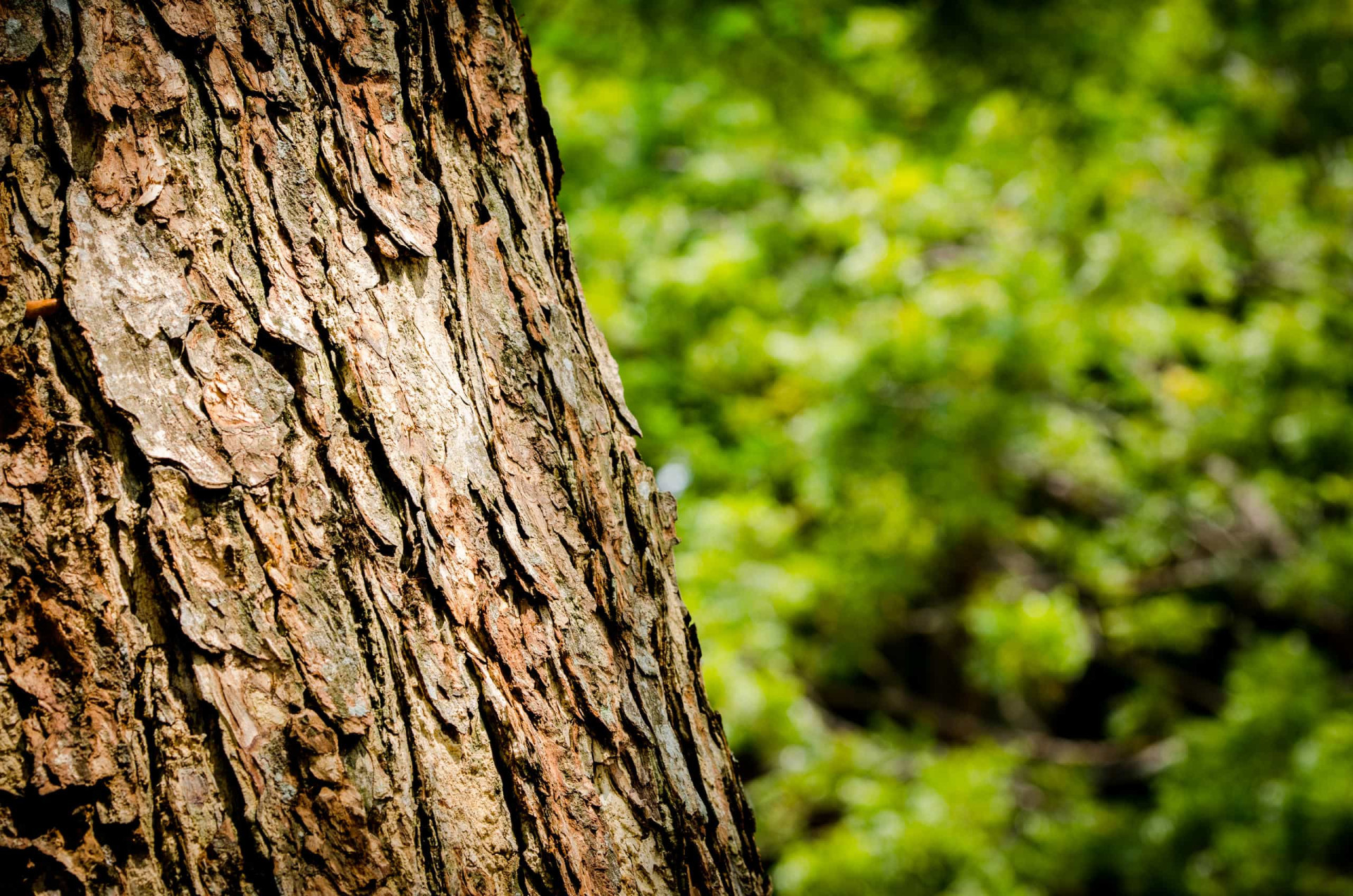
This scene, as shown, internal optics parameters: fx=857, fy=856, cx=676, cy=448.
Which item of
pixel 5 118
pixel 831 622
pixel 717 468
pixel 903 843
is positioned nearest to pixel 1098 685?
pixel 831 622

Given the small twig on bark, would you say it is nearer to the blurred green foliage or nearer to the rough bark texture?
the rough bark texture

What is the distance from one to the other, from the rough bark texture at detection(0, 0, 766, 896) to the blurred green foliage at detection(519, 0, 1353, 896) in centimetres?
266

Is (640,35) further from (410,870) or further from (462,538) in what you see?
(410,870)

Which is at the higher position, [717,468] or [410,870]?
[717,468]

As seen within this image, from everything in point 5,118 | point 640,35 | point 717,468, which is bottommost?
point 5,118

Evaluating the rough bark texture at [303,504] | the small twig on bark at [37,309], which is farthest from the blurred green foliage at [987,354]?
the small twig on bark at [37,309]

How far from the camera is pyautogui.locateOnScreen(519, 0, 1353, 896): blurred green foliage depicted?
158 inches

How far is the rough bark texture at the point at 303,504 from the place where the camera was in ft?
2.49

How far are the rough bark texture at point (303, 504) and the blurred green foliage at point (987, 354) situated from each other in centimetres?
266

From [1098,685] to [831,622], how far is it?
13.9 ft

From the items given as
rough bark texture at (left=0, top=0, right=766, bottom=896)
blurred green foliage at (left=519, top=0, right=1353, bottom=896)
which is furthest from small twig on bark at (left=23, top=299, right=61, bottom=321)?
blurred green foliage at (left=519, top=0, right=1353, bottom=896)

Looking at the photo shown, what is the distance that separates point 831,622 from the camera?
557cm

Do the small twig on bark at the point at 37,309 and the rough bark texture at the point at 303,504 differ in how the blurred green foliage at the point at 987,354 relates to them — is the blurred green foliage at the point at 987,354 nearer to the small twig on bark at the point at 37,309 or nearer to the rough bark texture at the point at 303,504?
the rough bark texture at the point at 303,504

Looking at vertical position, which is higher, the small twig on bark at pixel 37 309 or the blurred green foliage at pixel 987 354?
the blurred green foliage at pixel 987 354
